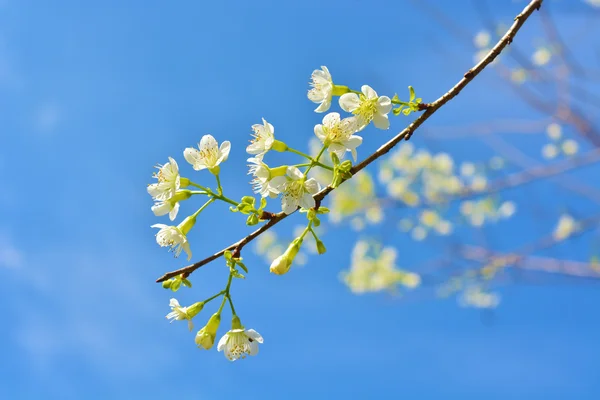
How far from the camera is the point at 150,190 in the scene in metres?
1.56

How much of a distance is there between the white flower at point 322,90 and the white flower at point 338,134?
17cm

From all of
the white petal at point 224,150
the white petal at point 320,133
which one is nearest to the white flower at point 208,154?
the white petal at point 224,150

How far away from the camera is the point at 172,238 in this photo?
5.15 feet

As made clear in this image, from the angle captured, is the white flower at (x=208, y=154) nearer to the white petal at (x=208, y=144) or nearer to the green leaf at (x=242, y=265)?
the white petal at (x=208, y=144)

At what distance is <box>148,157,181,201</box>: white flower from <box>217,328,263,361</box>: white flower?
1.41ft

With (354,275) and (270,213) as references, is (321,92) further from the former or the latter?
(354,275)

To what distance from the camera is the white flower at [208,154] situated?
155 cm

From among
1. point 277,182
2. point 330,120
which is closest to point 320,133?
point 330,120

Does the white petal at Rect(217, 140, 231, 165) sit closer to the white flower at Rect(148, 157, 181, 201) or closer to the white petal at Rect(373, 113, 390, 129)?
the white flower at Rect(148, 157, 181, 201)

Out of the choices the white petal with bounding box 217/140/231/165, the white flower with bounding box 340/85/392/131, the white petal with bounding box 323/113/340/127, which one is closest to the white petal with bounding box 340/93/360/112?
the white flower with bounding box 340/85/392/131

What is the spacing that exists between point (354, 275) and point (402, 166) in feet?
4.59

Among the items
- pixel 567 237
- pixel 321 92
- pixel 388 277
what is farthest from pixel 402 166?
pixel 321 92

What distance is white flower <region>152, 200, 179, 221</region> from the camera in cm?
154

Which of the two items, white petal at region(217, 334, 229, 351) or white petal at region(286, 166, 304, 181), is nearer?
white petal at region(286, 166, 304, 181)
